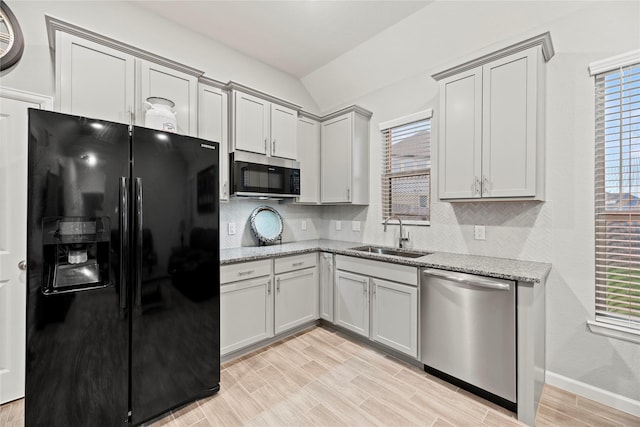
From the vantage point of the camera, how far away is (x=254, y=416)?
1818mm

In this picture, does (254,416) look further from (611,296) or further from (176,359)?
(611,296)

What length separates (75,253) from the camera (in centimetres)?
152

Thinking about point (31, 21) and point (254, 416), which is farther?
point (31, 21)

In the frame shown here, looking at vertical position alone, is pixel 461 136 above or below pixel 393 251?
above

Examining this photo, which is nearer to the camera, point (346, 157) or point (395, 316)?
point (395, 316)

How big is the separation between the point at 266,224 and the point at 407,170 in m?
1.75

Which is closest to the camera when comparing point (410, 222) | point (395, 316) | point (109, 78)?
point (109, 78)

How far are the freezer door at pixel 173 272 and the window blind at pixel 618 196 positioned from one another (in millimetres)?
2759

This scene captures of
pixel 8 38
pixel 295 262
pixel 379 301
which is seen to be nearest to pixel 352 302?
pixel 379 301

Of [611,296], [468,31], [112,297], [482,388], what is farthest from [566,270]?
[112,297]

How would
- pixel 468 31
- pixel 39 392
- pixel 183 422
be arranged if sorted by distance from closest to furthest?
pixel 39 392
pixel 183 422
pixel 468 31

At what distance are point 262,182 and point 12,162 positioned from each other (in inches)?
72.6

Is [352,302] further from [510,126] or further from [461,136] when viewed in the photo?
[510,126]

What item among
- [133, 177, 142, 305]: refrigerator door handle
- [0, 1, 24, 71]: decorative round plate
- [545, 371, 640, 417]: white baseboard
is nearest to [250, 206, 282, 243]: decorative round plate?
[133, 177, 142, 305]: refrigerator door handle
